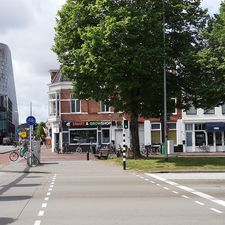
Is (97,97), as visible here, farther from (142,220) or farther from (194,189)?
(142,220)

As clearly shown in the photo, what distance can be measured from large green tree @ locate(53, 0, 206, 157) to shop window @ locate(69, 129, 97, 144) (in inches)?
941

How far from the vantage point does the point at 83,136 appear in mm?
66375

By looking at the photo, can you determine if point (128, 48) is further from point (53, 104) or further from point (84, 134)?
point (53, 104)

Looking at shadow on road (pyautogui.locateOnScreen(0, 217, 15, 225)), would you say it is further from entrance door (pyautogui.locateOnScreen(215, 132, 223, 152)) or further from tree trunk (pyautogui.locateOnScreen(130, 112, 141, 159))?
entrance door (pyautogui.locateOnScreen(215, 132, 223, 152))

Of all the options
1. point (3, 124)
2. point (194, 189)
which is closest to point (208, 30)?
point (194, 189)

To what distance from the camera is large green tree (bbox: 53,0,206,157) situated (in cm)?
3653

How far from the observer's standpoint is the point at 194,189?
19.9m

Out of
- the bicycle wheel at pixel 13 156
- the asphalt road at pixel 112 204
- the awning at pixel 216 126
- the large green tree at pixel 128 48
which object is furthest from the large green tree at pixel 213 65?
the awning at pixel 216 126

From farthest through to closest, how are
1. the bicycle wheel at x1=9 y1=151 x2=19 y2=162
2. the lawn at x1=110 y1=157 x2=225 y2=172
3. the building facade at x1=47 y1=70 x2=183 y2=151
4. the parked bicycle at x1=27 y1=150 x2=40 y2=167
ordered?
1. the building facade at x1=47 y1=70 x2=183 y2=151
2. the bicycle wheel at x1=9 y1=151 x2=19 y2=162
3. the parked bicycle at x1=27 y1=150 x2=40 y2=167
4. the lawn at x1=110 y1=157 x2=225 y2=172

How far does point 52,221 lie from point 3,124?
161 metres

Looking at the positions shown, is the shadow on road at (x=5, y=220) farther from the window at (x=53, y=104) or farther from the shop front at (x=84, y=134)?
the window at (x=53, y=104)

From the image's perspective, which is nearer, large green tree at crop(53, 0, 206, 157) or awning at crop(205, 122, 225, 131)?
large green tree at crop(53, 0, 206, 157)

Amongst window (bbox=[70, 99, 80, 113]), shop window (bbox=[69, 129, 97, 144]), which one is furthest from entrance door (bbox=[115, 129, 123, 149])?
window (bbox=[70, 99, 80, 113])

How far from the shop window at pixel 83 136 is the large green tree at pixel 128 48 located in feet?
78.5
